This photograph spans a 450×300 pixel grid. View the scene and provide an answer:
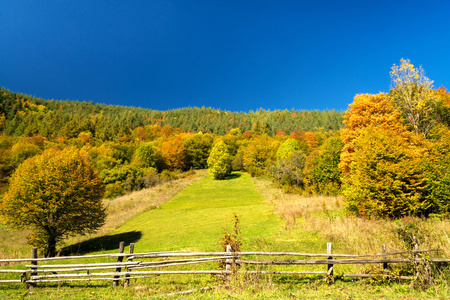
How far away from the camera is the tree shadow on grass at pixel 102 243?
1941cm

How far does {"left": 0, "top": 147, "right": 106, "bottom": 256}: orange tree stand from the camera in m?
18.2

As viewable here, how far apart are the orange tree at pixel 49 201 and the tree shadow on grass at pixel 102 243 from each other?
1705 millimetres

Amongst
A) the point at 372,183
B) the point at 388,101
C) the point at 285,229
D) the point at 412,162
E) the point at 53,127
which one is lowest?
the point at 285,229

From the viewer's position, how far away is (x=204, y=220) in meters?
24.0

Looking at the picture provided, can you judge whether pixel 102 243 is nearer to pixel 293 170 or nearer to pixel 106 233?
pixel 106 233

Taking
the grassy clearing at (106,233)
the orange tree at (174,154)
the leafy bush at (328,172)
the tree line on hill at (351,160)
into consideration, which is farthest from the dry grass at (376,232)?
the orange tree at (174,154)

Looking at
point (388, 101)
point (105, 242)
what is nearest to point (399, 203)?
point (388, 101)

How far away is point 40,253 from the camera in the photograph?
66.7 ft

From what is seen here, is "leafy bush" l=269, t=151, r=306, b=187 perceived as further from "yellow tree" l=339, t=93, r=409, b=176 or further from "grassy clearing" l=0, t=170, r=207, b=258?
"grassy clearing" l=0, t=170, r=207, b=258

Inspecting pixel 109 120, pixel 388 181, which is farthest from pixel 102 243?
pixel 109 120

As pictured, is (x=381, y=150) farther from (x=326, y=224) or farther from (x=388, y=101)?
(x=388, y=101)

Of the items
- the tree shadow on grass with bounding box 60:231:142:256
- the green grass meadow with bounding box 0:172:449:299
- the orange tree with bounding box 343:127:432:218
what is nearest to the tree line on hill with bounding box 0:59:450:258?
the orange tree with bounding box 343:127:432:218

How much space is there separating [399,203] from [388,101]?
13.1 metres

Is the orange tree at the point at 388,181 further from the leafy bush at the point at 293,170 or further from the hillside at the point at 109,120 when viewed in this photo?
the hillside at the point at 109,120
